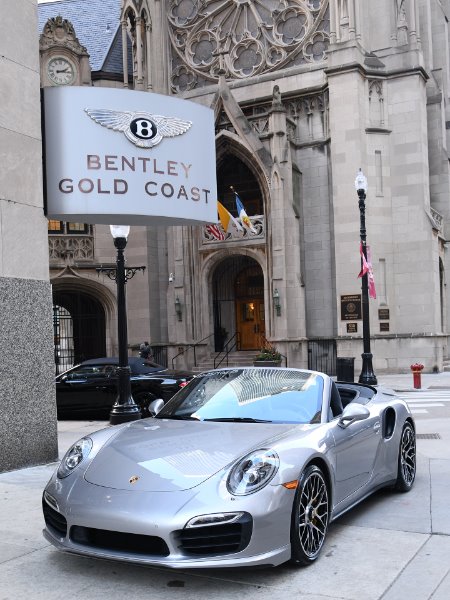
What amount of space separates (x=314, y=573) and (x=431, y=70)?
29.1m

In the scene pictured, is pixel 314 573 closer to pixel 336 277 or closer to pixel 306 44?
pixel 336 277

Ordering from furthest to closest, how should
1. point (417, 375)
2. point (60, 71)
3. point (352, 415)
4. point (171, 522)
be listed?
point (60, 71)
point (417, 375)
point (352, 415)
point (171, 522)

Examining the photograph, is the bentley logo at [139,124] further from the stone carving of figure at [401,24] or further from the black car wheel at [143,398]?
the stone carving of figure at [401,24]

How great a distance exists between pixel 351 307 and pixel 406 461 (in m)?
19.0

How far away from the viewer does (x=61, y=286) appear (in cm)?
3042

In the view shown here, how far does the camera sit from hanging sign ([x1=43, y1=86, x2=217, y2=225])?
919 centimetres

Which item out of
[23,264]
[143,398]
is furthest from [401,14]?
[23,264]

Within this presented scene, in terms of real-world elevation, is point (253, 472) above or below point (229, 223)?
below

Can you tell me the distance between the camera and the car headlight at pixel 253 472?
466 cm

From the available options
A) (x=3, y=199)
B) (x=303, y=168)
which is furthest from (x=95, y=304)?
(x=3, y=199)

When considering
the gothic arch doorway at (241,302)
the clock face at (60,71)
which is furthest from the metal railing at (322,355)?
the clock face at (60,71)

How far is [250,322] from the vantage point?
30.4 m

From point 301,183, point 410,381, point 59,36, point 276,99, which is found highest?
point 59,36

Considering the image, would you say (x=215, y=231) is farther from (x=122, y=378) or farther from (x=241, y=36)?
(x=122, y=378)
